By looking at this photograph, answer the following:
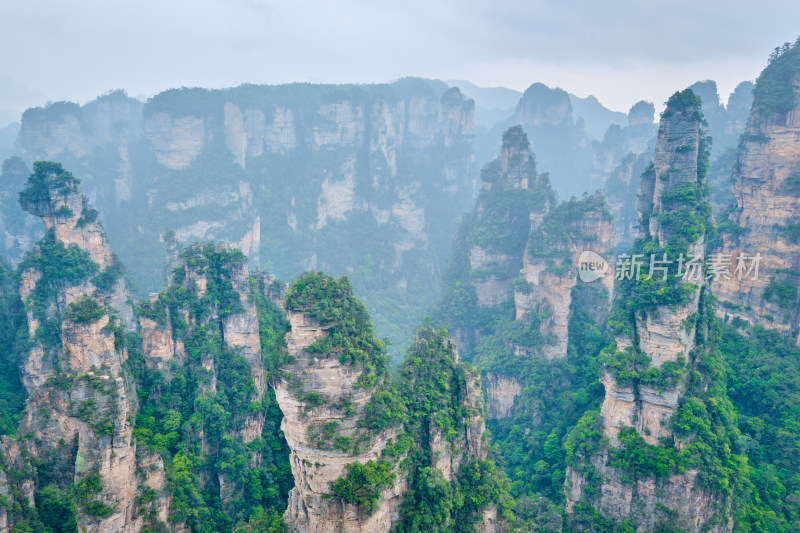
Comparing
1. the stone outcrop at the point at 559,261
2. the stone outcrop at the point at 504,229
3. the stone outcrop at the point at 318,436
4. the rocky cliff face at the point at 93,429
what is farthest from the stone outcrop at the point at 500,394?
the rocky cliff face at the point at 93,429

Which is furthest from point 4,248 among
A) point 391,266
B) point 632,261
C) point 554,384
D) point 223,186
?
point 632,261

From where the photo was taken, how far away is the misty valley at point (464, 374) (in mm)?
20047

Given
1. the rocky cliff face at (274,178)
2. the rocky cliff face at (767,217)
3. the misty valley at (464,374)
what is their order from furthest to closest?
the rocky cliff face at (274,178), the rocky cliff face at (767,217), the misty valley at (464,374)

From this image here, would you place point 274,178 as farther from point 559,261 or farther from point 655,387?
point 655,387

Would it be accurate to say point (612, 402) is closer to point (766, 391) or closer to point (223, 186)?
point (766, 391)

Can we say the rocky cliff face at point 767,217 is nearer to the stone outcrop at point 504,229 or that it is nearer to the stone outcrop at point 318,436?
the stone outcrop at point 504,229

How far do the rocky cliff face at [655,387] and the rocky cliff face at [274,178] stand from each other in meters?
37.1

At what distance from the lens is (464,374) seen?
23953 millimetres

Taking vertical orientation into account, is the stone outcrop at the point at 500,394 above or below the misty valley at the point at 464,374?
below

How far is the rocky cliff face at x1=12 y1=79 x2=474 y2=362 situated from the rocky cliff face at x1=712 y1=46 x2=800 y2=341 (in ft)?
120

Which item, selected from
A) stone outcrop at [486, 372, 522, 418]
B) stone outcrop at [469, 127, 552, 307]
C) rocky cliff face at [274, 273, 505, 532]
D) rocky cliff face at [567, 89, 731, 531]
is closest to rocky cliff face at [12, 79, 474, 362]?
stone outcrop at [469, 127, 552, 307]

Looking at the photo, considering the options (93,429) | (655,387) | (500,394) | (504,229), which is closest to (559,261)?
(504,229)

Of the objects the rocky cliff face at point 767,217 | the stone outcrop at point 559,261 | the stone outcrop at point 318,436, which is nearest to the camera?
the stone outcrop at point 318,436

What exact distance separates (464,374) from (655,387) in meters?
8.98
